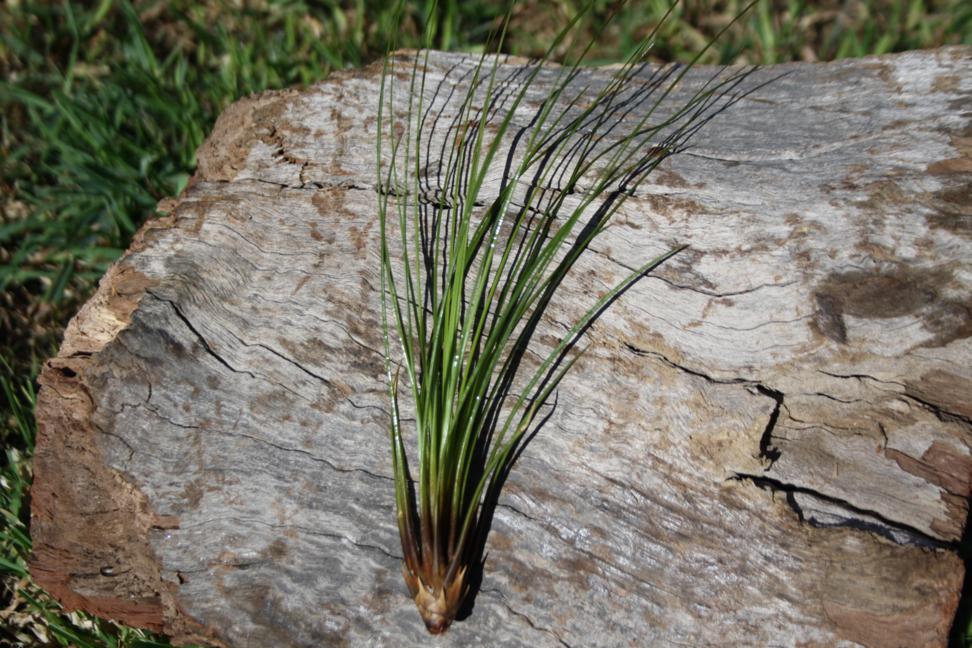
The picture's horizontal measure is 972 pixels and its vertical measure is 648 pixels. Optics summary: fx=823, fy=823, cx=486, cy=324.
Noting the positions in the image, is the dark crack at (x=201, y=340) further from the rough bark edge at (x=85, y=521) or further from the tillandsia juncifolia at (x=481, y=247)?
the tillandsia juncifolia at (x=481, y=247)

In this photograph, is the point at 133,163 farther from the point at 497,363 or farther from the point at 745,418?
the point at 745,418

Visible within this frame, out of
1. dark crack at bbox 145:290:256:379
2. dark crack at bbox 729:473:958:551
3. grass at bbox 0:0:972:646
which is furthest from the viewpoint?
grass at bbox 0:0:972:646

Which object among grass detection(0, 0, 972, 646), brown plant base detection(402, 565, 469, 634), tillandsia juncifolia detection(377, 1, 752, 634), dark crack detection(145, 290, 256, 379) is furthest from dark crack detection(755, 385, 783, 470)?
grass detection(0, 0, 972, 646)

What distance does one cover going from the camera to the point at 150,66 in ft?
11.0

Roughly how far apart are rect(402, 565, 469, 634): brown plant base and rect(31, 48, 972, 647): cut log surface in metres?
0.07

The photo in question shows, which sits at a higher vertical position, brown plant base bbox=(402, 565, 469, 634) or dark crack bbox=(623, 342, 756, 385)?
dark crack bbox=(623, 342, 756, 385)

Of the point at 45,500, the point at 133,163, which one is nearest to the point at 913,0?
the point at 133,163

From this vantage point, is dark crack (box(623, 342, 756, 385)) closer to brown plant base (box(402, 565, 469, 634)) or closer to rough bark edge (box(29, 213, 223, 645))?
brown plant base (box(402, 565, 469, 634))

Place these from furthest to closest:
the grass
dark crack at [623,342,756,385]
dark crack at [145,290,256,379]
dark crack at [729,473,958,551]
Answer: the grass → dark crack at [145,290,256,379] → dark crack at [623,342,756,385] → dark crack at [729,473,958,551]

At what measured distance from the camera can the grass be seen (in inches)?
120

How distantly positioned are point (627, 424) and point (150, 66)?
2.55 m

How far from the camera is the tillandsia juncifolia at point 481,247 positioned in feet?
6.02

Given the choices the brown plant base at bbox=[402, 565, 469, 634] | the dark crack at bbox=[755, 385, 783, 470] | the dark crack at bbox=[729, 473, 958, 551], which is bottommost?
the brown plant base at bbox=[402, 565, 469, 634]

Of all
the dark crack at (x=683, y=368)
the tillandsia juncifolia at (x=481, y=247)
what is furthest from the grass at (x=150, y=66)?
the dark crack at (x=683, y=368)
